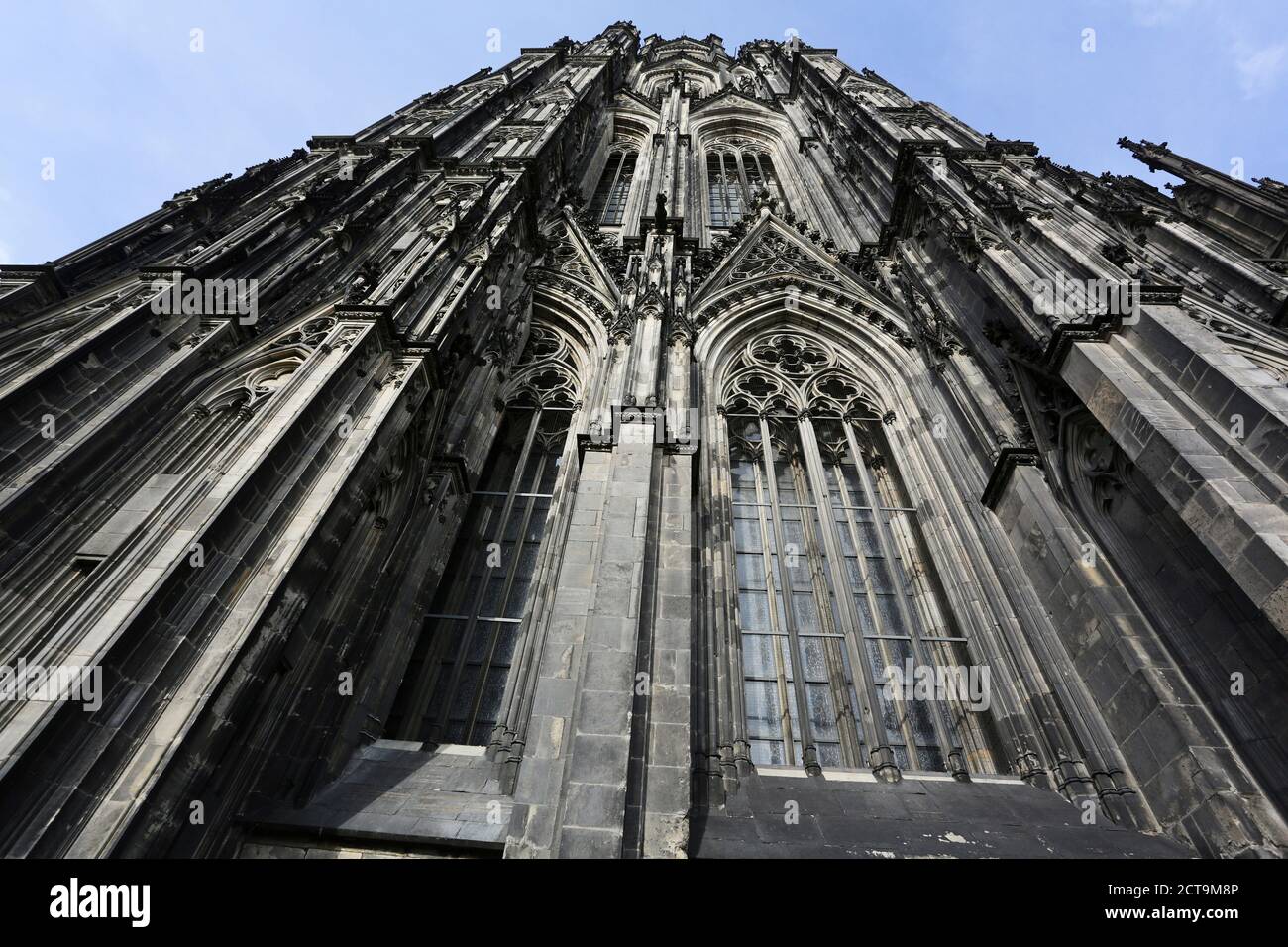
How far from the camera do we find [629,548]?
23.0 ft

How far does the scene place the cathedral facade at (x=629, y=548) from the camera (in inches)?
212

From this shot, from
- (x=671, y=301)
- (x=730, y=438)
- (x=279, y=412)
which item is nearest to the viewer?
(x=279, y=412)

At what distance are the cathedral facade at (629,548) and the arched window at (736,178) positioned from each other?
1096 centimetres

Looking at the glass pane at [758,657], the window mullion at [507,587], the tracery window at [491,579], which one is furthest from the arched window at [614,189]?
the glass pane at [758,657]

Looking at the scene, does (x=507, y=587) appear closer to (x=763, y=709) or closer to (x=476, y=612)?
(x=476, y=612)

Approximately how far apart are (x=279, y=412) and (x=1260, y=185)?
82.0 feet

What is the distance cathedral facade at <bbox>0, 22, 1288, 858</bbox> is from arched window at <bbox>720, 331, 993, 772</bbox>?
0.06 meters

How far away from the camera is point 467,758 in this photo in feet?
23.4

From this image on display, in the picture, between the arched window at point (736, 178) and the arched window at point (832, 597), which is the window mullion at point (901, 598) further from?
the arched window at point (736, 178)

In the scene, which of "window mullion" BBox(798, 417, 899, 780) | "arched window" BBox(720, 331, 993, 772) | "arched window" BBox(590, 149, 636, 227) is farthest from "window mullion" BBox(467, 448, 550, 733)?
"arched window" BBox(590, 149, 636, 227)

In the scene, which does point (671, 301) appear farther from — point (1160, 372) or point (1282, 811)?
point (1282, 811)

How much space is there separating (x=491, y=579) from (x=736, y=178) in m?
23.1

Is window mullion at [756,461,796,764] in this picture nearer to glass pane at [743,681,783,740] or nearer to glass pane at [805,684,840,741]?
glass pane at [743,681,783,740]
